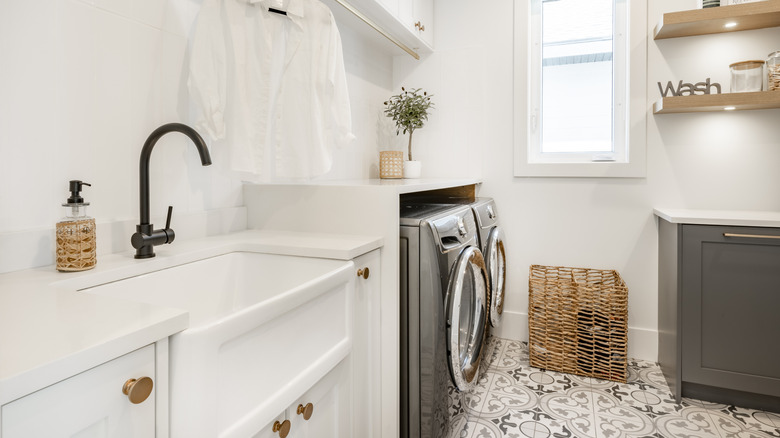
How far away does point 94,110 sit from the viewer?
1.16 metres

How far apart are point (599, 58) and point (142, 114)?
8.14 ft

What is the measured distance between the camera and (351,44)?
2426 mm

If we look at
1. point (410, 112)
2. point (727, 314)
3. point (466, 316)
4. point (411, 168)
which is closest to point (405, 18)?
point (410, 112)

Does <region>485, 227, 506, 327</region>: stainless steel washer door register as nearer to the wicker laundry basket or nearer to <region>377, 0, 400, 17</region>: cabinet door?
the wicker laundry basket

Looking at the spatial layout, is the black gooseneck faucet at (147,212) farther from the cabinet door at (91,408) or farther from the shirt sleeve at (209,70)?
the cabinet door at (91,408)

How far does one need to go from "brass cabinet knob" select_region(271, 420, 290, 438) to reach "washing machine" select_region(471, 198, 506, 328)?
1.34 m

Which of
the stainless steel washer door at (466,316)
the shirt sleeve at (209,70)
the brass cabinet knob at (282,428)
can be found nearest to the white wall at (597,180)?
the stainless steel washer door at (466,316)

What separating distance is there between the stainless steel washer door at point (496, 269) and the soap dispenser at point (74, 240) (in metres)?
1.66

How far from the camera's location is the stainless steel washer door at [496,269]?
7.22 ft

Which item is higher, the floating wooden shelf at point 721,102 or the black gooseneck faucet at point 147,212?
the floating wooden shelf at point 721,102

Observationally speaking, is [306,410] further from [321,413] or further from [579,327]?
[579,327]

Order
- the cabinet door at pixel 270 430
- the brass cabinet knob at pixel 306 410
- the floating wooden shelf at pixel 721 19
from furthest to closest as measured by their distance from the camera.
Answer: the floating wooden shelf at pixel 721 19 < the brass cabinet knob at pixel 306 410 < the cabinet door at pixel 270 430

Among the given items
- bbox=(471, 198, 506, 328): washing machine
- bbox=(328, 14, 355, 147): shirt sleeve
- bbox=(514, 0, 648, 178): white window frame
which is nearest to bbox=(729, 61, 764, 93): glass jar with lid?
bbox=(514, 0, 648, 178): white window frame

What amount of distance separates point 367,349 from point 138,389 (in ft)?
2.68
